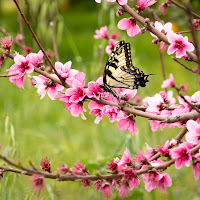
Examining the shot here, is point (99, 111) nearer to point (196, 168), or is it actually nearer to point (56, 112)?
point (196, 168)

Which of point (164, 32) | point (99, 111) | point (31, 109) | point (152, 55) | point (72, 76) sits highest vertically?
point (152, 55)

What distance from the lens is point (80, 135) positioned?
12.8ft

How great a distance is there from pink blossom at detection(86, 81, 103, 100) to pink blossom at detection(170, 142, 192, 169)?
0.32 m

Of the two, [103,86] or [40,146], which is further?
[40,146]

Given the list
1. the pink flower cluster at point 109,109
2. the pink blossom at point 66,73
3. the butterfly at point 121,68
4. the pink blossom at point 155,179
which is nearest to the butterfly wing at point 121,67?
the butterfly at point 121,68

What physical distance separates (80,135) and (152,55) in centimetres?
437

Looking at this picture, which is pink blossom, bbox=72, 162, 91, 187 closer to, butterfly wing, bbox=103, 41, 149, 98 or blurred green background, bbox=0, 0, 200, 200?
blurred green background, bbox=0, 0, 200, 200

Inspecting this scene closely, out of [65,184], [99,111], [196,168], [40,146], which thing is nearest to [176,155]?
[196,168]

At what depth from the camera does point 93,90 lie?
117cm

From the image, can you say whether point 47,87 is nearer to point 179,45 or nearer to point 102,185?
point 102,185

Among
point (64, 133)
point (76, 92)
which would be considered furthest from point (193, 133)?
Answer: point (64, 133)

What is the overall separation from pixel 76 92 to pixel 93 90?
0.06 m

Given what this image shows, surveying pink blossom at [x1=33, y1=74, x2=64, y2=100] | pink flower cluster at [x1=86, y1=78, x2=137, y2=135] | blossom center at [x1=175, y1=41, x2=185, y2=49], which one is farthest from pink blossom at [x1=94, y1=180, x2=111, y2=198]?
blossom center at [x1=175, y1=41, x2=185, y2=49]

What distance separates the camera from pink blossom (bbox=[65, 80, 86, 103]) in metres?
1.13
